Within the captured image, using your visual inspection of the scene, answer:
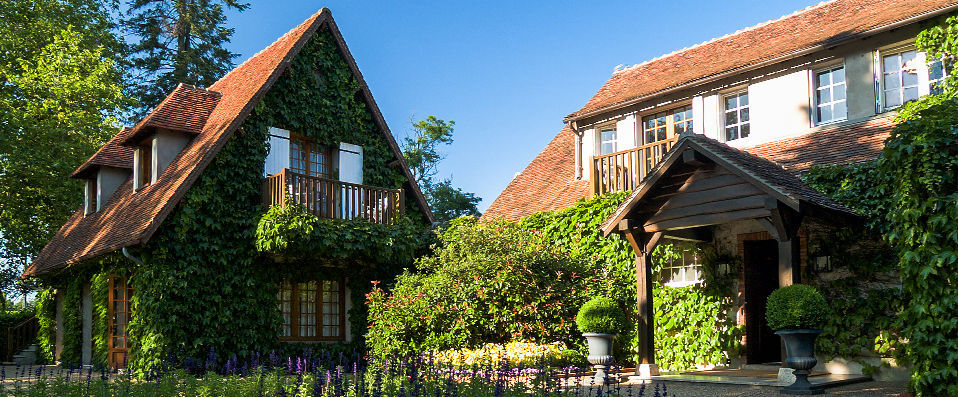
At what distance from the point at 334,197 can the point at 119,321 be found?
197 inches

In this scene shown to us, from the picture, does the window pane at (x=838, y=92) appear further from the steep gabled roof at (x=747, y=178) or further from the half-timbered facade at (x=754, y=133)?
the steep gabled roof at (x=747, y=178)

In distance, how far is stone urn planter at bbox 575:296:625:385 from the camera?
11.9 m

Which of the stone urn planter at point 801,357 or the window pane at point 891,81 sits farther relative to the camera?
the window pane at point 891,81

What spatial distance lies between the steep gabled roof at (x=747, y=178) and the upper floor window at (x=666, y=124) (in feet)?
13.1

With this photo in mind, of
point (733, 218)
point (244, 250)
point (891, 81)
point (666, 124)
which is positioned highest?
point (891, 81)

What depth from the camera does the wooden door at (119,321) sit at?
15891 millimetres

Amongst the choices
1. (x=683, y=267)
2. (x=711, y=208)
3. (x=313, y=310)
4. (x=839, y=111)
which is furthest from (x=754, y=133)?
(x=313, y=310)

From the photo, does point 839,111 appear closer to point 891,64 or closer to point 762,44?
point 891,64

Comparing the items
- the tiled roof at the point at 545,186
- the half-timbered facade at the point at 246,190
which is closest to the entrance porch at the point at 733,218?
the tiled roof at the point at 545,186

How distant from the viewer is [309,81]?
17.4m

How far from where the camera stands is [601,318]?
12016mm

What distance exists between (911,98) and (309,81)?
11.5m

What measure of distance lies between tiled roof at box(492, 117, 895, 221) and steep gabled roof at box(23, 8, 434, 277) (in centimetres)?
234

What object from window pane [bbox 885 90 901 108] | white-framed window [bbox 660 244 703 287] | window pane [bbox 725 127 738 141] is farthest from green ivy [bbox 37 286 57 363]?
window pane [bbox 885 90 901 108]
